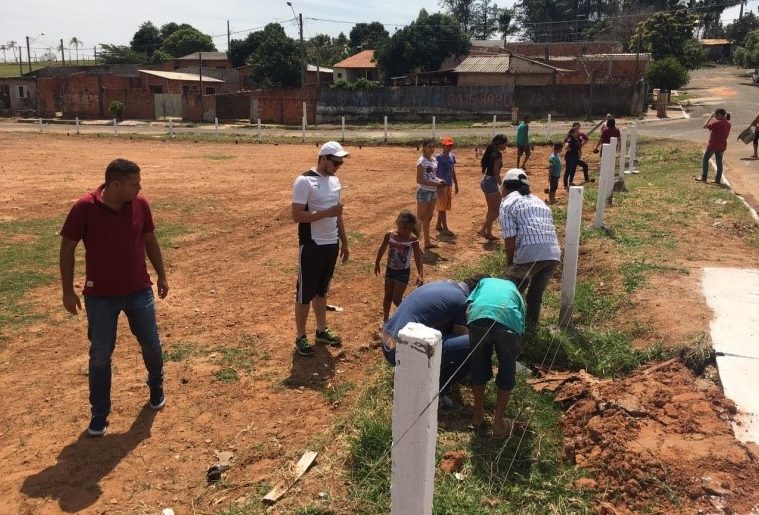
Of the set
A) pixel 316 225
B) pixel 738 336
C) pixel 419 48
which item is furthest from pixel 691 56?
pixel 316 225

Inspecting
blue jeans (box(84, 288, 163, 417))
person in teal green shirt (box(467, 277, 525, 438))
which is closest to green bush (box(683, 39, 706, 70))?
person in teal green shirt (box(467, 277, 525, 438))

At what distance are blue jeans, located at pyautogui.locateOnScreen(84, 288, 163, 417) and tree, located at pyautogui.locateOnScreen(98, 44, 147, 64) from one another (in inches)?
3587

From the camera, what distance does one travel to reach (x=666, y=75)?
133ft

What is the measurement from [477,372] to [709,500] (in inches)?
58.9

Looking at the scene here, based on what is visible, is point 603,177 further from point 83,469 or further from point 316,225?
point 83,469

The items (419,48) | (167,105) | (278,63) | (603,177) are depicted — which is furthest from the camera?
(278,63)

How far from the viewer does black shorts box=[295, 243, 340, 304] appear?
5.51 metres

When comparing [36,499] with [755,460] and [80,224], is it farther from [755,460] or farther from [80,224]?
[755,460]

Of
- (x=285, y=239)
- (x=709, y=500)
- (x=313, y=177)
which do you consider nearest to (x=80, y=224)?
(x=313, y=177)

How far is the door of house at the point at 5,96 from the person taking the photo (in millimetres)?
57862

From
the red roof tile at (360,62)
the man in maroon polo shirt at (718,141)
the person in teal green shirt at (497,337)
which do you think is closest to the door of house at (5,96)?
the red roof tile at (360,62)

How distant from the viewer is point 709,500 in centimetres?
322

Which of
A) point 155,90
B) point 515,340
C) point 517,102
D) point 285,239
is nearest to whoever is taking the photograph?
point 515,340

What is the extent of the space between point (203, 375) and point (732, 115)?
38.5 metres
